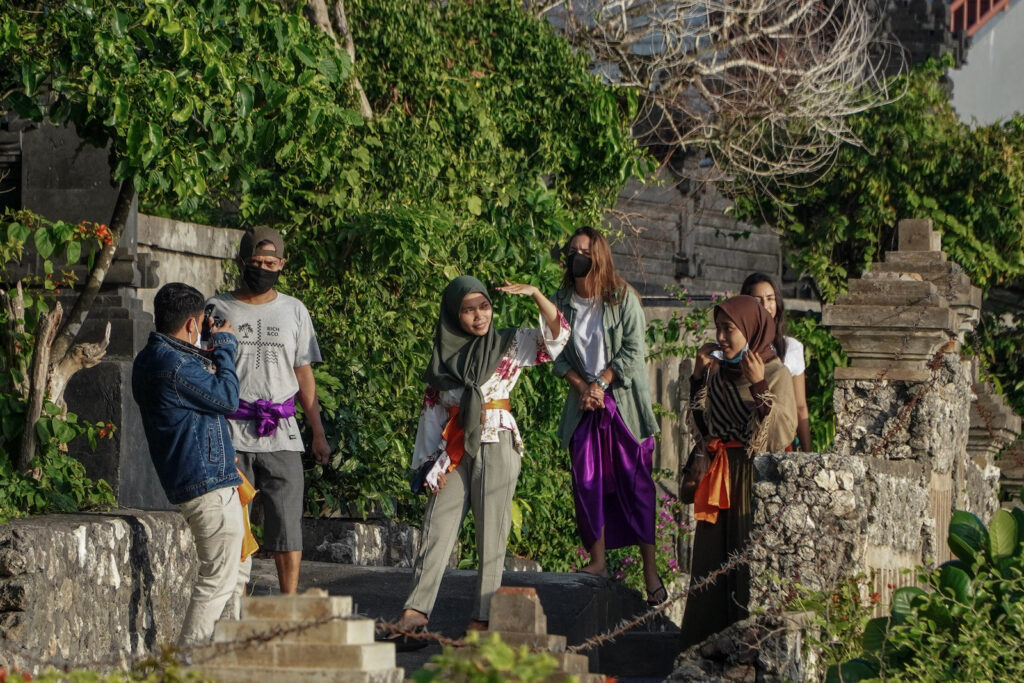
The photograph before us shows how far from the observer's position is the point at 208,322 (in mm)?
6168

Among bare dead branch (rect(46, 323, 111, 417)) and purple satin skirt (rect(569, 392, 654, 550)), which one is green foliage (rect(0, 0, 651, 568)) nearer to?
bare dead branch (rect(46, 323, 111, 417))

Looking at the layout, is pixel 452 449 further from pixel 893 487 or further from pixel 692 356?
pixel 692 356

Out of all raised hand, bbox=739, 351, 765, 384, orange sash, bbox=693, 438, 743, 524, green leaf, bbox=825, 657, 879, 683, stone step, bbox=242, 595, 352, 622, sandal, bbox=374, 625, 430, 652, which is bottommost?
sandal, bbox=374, 625, 430, 652

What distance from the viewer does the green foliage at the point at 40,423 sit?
6.12m

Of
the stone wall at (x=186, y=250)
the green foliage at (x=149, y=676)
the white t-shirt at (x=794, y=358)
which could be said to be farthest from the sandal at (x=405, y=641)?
the stone wall at (x=186, y=250)

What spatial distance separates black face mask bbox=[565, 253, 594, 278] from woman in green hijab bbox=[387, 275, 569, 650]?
1000 millimetres

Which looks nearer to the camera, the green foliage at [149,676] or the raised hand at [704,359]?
the green foliage at [149,676]

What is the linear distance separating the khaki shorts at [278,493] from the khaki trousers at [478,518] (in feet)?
1.76

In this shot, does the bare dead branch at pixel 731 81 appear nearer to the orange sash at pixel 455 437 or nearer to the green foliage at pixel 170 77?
the green foliage at pixel 170 77

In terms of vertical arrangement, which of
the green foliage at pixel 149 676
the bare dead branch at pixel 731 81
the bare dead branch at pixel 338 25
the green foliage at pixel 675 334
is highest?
the bare dead branch at pixel 731 81

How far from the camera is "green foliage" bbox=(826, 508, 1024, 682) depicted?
534 cm

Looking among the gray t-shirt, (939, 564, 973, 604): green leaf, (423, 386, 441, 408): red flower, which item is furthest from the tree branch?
Answer: (939, 564, 973, 604): green leaf

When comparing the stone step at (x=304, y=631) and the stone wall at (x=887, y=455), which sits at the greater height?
the stone wall at (x=887, y=455)

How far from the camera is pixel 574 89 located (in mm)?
10773
